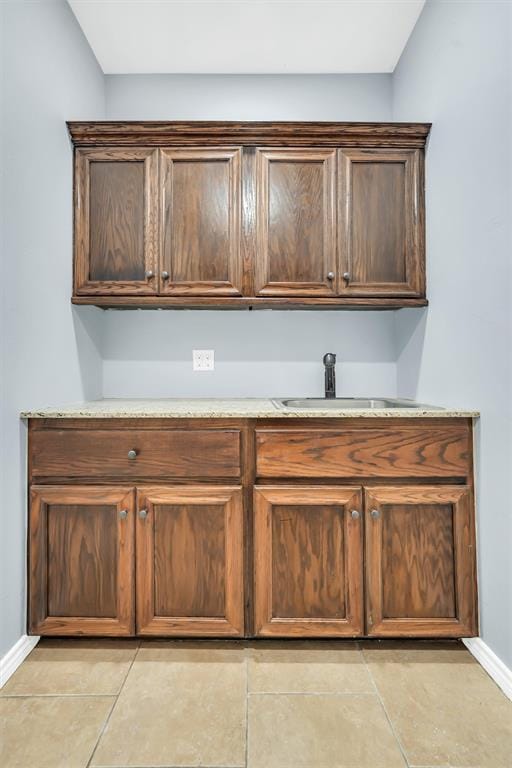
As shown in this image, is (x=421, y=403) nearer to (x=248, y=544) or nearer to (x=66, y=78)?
(x=248, y=544)

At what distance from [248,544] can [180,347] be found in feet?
3.63

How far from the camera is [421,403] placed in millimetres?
2045

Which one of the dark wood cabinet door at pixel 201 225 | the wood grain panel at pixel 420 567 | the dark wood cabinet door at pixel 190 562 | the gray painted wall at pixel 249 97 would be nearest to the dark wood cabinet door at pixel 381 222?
the dark wood cabinet door at pixel 201 225

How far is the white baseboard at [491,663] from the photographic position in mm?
1399

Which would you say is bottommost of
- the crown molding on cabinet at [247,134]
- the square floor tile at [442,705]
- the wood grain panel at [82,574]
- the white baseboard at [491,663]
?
the square floor tile at [442,705]

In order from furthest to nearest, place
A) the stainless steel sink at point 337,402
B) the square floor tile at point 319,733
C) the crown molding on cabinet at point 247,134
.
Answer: the stainless steel sink at point 337,402, the crown molding on cabinet at point 247,134, the square floor tile at point 319,733

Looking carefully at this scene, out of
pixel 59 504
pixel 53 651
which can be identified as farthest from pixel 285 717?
pixel 59 504

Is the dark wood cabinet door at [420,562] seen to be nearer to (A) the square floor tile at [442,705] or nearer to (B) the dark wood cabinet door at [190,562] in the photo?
(A) the square floor tile at [442,705]

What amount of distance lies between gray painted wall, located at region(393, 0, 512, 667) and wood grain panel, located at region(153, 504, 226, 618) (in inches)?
36.7

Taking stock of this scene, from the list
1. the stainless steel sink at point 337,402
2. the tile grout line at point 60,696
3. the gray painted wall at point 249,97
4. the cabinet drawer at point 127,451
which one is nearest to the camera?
the tile grout line at point 60,696

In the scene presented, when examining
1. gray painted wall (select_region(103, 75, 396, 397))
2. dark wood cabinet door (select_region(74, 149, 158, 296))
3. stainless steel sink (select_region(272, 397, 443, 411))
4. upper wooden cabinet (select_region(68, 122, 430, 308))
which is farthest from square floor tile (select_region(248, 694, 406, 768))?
dark wood cabinet door (select_region(74, 149, 158, 296))

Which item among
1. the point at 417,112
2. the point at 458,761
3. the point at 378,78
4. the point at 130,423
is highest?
the point at 378,78

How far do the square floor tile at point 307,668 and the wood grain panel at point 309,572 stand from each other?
0.12 metres

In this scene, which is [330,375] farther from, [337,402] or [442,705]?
[442,705]
